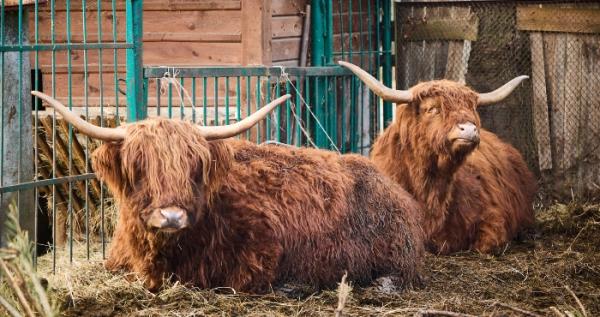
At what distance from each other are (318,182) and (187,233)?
3.41 ft

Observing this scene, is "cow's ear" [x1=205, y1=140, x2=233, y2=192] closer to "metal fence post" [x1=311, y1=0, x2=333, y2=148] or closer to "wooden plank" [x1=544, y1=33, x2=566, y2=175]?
"metal fence post" [x1=311, y1=0, x2=333, y2=148]

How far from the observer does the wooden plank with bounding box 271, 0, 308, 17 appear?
9867 millimetres

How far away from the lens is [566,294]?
6.78 m

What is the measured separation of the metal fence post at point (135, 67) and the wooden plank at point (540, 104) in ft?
16.4

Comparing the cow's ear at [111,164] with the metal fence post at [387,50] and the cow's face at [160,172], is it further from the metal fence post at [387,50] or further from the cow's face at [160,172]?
the metal fence post at [387,50]

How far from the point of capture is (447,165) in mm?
8258

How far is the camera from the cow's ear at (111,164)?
569 centimetres

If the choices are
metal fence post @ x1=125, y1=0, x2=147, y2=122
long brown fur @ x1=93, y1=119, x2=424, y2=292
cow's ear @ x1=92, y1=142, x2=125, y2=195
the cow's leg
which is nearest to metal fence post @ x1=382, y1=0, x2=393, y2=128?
the cow's leg

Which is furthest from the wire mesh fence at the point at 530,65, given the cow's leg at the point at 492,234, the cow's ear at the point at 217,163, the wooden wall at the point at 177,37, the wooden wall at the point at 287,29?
the cow's ear at the point at 217,163

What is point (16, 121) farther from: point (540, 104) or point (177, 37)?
point (540, 104)

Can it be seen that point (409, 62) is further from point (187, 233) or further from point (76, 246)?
point (187, 233)

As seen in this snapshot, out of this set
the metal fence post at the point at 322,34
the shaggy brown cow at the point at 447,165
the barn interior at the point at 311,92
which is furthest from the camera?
the metal fence post at the point at 322,34

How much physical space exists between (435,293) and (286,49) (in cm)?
406

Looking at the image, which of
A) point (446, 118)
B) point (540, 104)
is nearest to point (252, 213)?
point (446, 118)
